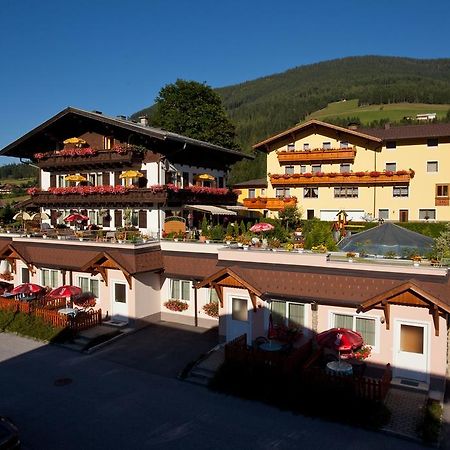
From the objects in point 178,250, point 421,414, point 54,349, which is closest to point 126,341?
point 54,349

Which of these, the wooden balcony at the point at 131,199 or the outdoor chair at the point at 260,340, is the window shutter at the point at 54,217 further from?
the outdoor chair at the point at 260,340

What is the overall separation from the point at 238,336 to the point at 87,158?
1884 cm

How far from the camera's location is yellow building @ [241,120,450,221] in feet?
139

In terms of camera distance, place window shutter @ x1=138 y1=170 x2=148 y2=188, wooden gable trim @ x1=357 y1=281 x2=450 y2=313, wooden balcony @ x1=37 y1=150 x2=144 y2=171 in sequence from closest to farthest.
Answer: wooden gable trim @ x1=357 y1=281 x2=450 y2=313, wooden balcony @ x1=37 y1=150 x2=144 y2=171, window shutter @ x1=138 y1=170 x2=148 y2=188

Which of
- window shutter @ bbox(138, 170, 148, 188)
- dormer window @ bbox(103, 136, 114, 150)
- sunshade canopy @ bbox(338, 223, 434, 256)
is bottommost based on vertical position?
sunshade canopy @ bbox(338, 223, 434, 256)

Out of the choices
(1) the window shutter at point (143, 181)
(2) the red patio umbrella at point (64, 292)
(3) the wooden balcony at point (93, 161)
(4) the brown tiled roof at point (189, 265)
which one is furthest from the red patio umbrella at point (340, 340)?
(3) the wooden balcony at point (93, 161)

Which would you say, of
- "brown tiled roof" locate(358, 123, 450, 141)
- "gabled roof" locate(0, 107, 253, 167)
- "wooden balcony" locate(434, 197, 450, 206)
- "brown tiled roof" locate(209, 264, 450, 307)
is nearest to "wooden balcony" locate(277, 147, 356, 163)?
"brown tiled roof" locate(358, 123, 450, 141)

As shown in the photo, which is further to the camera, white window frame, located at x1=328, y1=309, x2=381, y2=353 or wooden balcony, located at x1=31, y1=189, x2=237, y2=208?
wooden balcony, located at x1=31, y1=189, x2=237, y2=208

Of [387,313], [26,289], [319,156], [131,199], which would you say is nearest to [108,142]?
[131,199]

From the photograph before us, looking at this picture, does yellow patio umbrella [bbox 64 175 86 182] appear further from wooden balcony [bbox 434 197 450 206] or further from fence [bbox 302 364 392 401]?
wooden balcony [bbox 434 197 450 206]

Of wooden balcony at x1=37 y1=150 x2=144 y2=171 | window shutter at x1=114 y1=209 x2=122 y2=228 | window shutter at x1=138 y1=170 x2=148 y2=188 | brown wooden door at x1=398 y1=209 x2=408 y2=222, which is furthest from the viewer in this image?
brown wooden door at x1=398 y1=209 x2=408 y2=222

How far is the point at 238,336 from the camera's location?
19953mm

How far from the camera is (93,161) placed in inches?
1240

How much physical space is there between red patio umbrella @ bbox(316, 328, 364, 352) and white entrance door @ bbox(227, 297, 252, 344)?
185 inches
